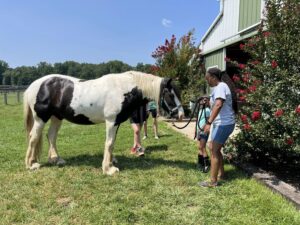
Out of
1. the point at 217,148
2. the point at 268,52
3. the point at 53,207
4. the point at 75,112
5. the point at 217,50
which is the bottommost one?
the point at 53,207

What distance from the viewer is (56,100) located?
5.96 meters

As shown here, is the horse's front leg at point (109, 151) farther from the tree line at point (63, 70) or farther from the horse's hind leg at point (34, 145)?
the tree line at point (63, 70)

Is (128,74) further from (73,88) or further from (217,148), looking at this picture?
(217,148)

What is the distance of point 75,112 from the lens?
5.88 meters

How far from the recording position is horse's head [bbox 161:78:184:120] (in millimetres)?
5555

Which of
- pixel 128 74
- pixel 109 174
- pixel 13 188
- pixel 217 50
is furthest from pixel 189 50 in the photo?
pixel 13 188

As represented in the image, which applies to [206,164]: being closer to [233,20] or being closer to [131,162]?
[131,162]

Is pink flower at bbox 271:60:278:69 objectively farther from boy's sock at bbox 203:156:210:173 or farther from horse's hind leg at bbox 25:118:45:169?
horse's hind leg at bbox 25:118:45:169

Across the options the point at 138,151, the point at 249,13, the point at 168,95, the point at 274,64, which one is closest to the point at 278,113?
the point at 274,64

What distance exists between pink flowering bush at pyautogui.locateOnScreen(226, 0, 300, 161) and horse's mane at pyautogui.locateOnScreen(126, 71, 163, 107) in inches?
52.1

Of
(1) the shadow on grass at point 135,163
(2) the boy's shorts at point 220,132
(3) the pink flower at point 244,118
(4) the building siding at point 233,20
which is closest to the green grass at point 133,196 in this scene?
(1) the shadow on grass at point 135,163

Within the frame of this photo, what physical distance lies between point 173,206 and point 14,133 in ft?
24.3

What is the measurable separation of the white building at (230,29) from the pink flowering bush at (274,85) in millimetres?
4934

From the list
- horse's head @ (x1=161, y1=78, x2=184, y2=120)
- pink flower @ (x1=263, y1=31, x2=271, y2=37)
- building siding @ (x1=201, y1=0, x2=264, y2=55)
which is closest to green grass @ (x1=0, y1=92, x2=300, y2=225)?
horse's head @ (x1=161, y1=78, x2=184, y2=120)
